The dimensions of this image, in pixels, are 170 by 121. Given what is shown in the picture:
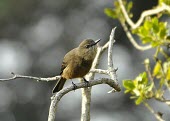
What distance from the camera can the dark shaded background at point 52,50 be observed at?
1605 centimetres

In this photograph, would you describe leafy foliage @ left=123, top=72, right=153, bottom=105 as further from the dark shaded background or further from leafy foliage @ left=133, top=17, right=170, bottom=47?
the dark shaded background

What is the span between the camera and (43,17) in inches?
706

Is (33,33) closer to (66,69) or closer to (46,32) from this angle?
(46,32)

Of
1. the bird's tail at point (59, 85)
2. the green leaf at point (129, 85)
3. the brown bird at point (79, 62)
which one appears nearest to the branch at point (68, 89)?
the green leaf at point (129, 85)

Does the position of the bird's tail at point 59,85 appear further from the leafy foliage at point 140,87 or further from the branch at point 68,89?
the branch at point 68,89

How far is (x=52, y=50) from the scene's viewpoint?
16.9 metres

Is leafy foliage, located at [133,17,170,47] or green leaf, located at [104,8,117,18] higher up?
green leaf, located at [104,8,117,18]

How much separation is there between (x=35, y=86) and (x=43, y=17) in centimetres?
211

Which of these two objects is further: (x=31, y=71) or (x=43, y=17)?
(x=43, y=17)

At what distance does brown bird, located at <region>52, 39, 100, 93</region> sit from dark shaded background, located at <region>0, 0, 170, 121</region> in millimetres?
9348

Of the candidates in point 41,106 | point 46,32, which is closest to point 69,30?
point 46,32

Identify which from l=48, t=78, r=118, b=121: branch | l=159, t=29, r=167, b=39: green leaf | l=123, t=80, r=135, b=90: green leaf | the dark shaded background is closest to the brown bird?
l=123, t=80, r=135, b=90: green leaf

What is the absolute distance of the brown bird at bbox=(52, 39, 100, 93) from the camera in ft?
18.3

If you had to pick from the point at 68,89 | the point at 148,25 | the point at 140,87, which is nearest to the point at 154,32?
the point at 148,25
